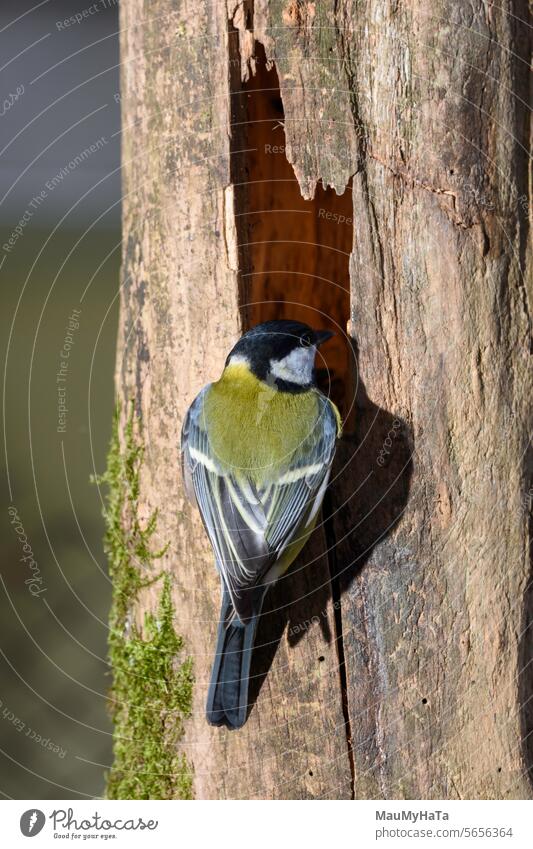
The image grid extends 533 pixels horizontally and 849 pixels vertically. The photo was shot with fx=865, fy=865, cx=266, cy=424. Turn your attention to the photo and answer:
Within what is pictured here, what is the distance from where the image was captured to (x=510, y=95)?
1.64 m

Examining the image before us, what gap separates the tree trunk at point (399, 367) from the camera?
Result: 160 centimetres

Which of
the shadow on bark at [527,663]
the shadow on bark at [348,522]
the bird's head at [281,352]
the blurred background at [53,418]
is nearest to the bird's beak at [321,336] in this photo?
the bird's head at [281,352]

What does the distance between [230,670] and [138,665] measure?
372 mm

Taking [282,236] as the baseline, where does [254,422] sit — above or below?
below

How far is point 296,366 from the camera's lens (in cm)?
171

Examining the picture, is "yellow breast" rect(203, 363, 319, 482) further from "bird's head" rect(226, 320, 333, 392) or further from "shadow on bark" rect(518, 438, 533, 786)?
"shadow on bark" rect(518, 438, 533, 786)

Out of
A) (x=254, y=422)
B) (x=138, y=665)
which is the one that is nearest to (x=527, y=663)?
(x=254, y=422)

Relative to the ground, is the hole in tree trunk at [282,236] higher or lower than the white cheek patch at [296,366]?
higher

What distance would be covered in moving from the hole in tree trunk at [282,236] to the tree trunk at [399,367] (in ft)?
0.04

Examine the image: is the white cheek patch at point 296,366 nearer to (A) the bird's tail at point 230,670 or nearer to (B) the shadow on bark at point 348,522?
(B) the shadow on bark at point 348,522

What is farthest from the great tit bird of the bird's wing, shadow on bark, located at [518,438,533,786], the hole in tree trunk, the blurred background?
the blurred background

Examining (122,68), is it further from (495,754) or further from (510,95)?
(495,754)

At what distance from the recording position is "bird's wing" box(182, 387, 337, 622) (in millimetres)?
1535

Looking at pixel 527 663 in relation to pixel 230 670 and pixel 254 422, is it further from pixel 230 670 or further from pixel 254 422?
pixel 254 422
